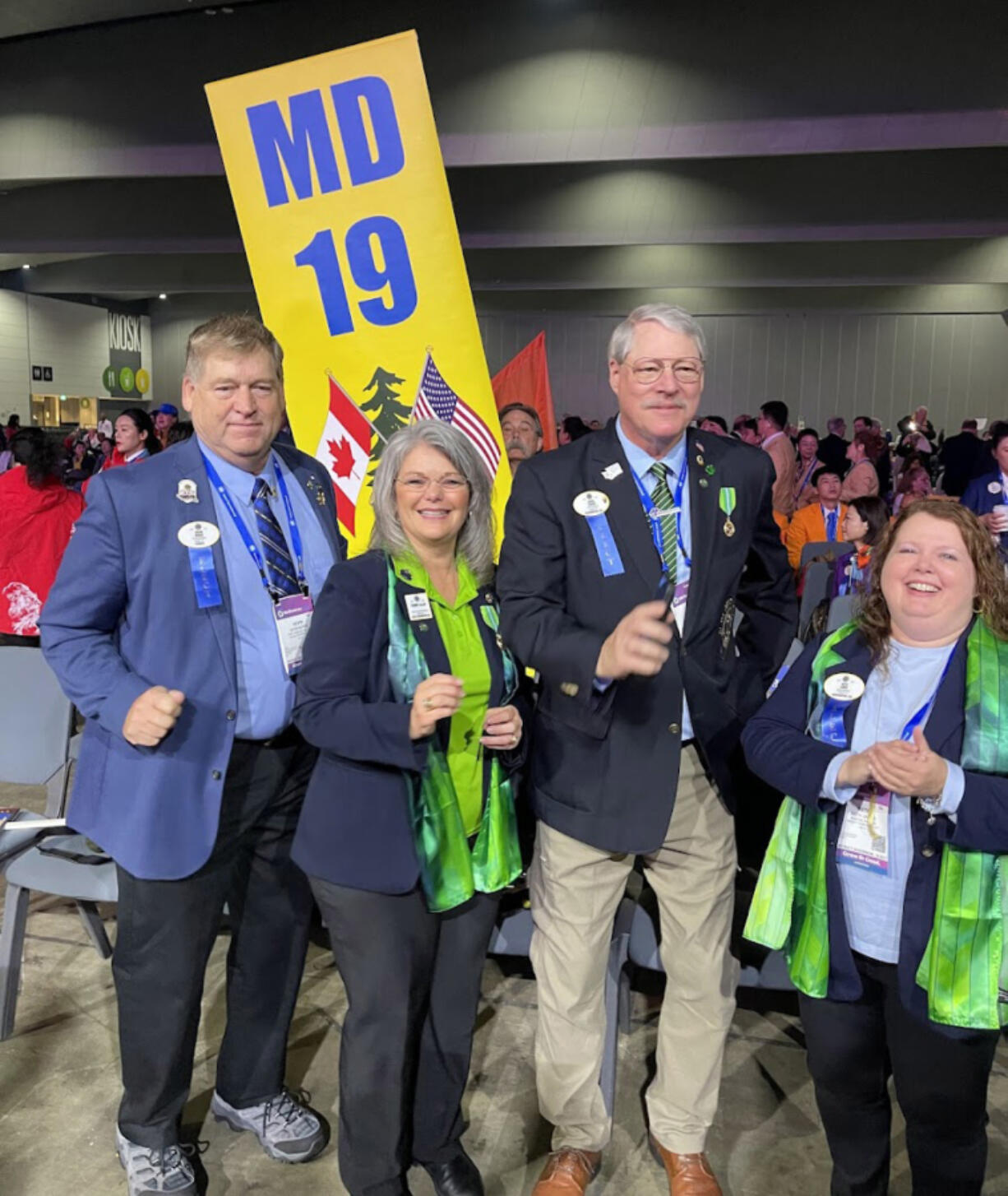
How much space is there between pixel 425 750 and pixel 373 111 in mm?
2190

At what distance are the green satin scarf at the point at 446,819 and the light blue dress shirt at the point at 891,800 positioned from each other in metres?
0.59

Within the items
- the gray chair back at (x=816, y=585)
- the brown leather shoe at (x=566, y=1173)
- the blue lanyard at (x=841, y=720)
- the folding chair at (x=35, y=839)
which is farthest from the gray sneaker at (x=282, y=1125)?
the gray chair back at (x=816, y=585)

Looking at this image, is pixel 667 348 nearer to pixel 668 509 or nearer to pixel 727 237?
pixel 668 509

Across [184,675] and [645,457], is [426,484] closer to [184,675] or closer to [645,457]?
[645,457]

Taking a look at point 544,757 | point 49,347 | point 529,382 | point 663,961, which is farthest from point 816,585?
point 49,347

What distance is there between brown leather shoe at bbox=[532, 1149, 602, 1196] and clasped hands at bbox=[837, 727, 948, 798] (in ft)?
3.65

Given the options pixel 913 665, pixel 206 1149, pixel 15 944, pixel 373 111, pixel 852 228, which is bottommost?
pixel 206 1149

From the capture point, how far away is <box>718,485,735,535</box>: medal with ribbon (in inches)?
79.4

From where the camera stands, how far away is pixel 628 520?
194 cm

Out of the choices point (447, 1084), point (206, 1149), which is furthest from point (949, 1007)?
point (206, 1149)

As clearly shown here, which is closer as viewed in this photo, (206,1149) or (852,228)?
(206,1149)

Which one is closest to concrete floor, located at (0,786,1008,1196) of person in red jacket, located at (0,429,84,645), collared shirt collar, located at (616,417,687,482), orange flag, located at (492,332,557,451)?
collared shirt collar, located at (616,417,687,482)

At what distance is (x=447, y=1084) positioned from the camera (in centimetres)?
202

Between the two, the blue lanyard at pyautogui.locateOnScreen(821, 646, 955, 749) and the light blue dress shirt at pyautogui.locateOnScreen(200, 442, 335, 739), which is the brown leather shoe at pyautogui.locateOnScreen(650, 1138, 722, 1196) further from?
the light blue dress shirt at pyautogui.locateOnScreen(200, 442, 335, 739)
